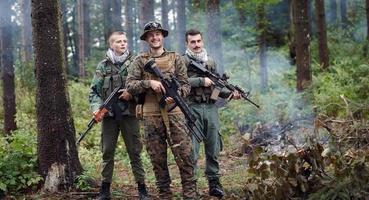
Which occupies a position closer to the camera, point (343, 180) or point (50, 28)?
point (343, 180)

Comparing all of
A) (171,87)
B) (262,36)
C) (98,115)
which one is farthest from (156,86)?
(262,36)

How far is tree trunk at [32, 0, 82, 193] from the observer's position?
6301 mm

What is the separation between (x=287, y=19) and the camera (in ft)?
92.3

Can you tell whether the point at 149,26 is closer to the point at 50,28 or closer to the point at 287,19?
the point at 50,28

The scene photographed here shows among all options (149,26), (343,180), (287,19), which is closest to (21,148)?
(149,26)

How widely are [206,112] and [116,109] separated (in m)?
1.25

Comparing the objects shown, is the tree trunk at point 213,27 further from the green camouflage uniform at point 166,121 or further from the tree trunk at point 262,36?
the green camouflage uniform at point 166,121

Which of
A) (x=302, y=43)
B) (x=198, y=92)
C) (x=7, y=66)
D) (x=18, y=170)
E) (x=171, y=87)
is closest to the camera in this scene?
(x=171, y=87)

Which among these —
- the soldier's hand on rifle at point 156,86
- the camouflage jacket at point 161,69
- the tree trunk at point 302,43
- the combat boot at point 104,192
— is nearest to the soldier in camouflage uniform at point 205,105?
the camouflage jacket at point 161,69

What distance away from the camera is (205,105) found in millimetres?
6504

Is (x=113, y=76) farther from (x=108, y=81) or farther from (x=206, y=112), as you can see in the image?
(x=206, y=112)

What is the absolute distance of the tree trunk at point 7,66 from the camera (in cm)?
1225

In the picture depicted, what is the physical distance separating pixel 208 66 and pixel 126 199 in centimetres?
209

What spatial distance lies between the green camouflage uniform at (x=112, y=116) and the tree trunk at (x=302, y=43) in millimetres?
6792
